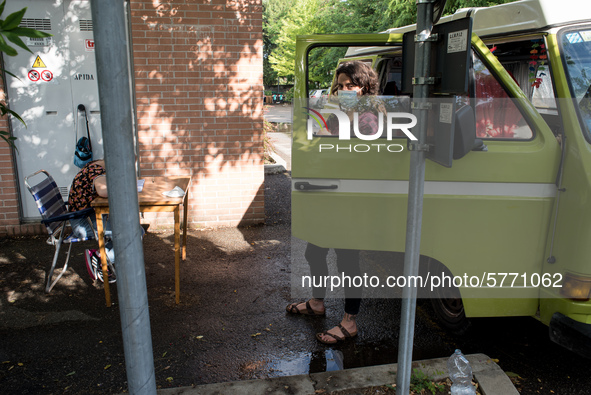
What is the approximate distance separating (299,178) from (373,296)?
194 cm

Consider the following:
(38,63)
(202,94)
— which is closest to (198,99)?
(202,94)

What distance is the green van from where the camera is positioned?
2848 mm

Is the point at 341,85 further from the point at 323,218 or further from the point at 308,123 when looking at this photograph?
the point at 323,218

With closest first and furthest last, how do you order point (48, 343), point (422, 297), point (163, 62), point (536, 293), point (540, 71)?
point (536, 293) < point (540, 71) < point (48, 343) < point (422, 297) < point (163, 62)

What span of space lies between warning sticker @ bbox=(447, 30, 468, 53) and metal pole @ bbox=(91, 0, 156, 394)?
1.26 meters

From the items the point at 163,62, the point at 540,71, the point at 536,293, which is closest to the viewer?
the point at 536,293

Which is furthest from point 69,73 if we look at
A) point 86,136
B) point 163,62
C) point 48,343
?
point 48,343

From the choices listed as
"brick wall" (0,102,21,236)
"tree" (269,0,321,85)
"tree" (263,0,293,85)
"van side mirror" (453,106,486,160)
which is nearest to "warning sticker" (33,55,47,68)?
"brick wall" (0,102,21,236)

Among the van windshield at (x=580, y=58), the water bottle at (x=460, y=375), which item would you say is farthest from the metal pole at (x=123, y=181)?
the van windshield at (x=580, y=58)

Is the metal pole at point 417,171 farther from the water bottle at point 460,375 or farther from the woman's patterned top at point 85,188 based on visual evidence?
the woman's patterned top at point 85,188

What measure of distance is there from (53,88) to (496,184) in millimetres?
5080

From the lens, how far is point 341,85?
3.39m

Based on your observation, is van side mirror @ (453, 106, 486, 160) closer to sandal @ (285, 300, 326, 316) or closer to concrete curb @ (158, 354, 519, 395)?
concrete curb @ (158, 354, 519, 395)

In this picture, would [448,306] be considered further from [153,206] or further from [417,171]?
[153,206]
